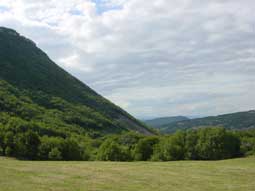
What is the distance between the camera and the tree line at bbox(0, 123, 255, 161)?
52844 mm

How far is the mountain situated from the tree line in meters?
47.6

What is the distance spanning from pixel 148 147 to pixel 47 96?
3381 inches

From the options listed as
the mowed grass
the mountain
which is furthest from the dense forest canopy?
the mowed grass

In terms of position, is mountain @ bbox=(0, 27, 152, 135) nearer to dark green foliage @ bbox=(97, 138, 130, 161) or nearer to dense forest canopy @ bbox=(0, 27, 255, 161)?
dense forest canopy @ bbox=(0, 27, 255, 161)

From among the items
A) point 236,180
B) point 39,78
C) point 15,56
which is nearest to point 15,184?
point 236,180

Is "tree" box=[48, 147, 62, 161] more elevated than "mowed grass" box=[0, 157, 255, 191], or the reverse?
"tree" box=[48, 147, 62, 161]

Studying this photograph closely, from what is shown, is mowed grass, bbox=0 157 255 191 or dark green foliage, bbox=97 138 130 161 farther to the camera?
dark green foliage, bbox=97 138 130 161

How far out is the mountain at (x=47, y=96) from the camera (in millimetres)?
120125

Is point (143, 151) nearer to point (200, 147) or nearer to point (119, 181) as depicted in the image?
point (200, 147)

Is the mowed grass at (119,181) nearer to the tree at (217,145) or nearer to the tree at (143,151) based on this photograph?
the tree at (217,145)

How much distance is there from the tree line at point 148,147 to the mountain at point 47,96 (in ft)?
156

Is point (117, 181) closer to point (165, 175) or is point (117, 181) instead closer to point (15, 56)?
point (165, 175)

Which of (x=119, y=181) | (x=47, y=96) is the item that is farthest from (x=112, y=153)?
(x=47, y=96)

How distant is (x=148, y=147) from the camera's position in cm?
6512
